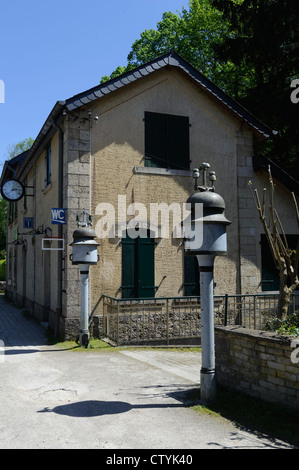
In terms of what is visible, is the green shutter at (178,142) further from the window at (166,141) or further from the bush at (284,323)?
the bush at (284,323)

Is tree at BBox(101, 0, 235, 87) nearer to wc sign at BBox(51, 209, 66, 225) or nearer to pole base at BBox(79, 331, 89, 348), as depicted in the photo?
→ wc sign at BBox(51, 209, 66, 225)

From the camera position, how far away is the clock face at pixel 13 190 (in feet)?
48.0

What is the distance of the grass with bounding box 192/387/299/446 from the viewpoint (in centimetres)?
504

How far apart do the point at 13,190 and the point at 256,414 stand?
37.9ft

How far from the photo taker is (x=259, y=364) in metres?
5.96

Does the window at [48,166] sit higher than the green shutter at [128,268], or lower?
higher

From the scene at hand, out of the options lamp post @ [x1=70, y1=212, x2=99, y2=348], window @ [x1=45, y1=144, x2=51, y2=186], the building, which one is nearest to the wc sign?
the building

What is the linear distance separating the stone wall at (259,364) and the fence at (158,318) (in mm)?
3899

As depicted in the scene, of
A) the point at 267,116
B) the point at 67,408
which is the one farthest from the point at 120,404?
the point at 267,116

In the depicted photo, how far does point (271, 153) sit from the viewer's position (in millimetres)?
18734

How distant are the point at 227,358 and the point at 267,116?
13709 mm

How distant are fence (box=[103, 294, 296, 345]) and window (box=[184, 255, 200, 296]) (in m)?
0.42

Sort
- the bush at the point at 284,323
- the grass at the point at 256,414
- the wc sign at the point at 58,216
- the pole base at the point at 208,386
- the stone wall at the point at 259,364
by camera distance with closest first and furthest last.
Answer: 1. the grass at the point at 256,414
2. the stone wall at the point at 259,364
3. the pole base at the point at 208,386
4. the bush at the point at 284,323
5. the wc sign at the point at 58,216

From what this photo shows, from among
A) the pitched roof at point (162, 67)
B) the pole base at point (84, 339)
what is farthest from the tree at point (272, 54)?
the pole base at point (84, 339)
